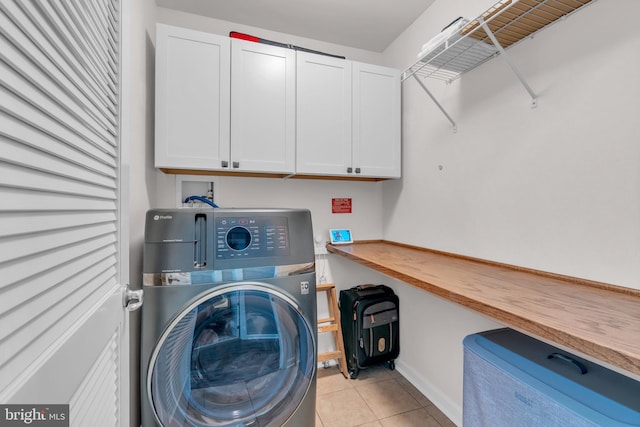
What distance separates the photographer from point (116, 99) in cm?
84

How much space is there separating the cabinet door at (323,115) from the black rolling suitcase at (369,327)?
3.23 ft

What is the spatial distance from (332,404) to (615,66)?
222cm

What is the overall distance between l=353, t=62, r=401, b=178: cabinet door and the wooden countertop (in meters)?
0.79

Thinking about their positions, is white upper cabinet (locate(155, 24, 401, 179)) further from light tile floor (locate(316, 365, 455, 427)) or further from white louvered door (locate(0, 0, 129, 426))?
light tile floor (locate(316, 365, 455, 427))

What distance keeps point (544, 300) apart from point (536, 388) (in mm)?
286

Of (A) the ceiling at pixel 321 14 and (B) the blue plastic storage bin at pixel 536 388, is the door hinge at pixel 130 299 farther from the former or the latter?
(A) the ceiling at pixel 321 14

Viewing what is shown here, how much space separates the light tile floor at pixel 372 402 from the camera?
1.69m

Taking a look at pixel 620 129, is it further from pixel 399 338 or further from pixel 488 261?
pixel 399 338

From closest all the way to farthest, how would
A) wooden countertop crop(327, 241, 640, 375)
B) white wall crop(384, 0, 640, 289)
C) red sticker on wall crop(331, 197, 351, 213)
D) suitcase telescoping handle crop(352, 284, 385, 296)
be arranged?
1. wooden countertop crop(327, 241, 640, 375)
2. white wall crop(384, 0, 640, 289)
3. suitcase telescoping handle crop(352, 284, 385, 296)
4. red sticker on wall crop(331, 197, 351, 213)

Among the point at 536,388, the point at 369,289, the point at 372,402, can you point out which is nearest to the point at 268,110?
the point at 369,289

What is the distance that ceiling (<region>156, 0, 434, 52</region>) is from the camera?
191 centimetres

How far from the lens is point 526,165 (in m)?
1.36

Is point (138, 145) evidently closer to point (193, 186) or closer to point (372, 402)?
point (193, 186)

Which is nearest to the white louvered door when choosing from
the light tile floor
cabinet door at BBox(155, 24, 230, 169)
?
cabinet door at BBox(155, 24, 230, 169)
